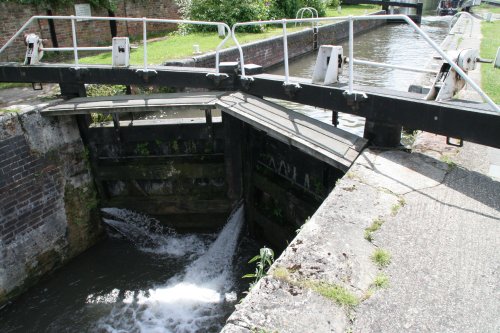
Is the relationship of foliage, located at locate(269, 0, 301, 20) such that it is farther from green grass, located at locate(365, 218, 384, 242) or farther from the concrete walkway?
green grass, located at locate(365, 218, 384, 242)

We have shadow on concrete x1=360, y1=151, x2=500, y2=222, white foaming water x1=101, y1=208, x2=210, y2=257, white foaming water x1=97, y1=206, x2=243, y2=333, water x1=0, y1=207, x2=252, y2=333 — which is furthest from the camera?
white foaming water x1=101, y1=208, x2=210, y2=257

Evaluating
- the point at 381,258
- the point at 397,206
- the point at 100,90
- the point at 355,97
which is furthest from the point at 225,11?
the point at 381,258

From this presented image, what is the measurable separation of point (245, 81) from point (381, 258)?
3557 mm

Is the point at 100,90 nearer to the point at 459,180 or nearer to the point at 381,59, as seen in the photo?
the point at 459,180

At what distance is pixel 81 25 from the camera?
42.3ft

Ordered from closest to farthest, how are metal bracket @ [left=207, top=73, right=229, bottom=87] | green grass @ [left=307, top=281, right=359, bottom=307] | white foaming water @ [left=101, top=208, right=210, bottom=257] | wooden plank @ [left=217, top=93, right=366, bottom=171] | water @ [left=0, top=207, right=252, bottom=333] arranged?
green grass @ [left=307, top=281, right=359, bottom=307] < wooden plank @ [left=217, top=93, right=366, bottom=171] < water @ [left=0, top=207, right=252, bottom=333] < metal bracket @ [left=207, top=73, right=229, bottom=87] < white foaming water @ [left=101, top=208, right=210, bottom=257]

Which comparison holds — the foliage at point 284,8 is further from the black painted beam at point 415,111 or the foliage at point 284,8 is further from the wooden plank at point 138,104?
the black painted beam at point 415,111

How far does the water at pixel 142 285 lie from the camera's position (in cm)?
531

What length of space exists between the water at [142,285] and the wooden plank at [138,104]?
1853 millimetres

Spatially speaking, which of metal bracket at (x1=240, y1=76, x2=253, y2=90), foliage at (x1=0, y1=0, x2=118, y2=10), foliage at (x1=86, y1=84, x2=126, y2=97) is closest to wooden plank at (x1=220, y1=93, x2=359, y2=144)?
metal bracket at (x1=240, y1=76, x2=253, y2=90)

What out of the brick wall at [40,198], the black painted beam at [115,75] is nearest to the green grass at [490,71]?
the black painted beam at [115,75]

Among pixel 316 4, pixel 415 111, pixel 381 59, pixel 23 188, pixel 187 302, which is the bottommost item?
pixel 187 302

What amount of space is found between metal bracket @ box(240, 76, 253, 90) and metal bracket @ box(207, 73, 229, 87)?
0.22 m

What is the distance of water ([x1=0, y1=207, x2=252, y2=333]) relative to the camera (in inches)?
209
